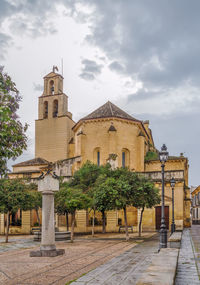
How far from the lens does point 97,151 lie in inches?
1460

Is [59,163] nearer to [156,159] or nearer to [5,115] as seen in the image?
[156,159]

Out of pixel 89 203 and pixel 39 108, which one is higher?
pixel 39 108

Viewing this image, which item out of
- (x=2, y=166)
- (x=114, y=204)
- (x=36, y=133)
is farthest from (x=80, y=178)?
(x=2, y=166)

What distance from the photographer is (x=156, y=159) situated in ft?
123

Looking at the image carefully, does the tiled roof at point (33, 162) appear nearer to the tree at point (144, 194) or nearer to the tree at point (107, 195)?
the tree at point (107, 195)

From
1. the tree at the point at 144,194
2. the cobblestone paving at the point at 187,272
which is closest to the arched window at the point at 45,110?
the tree at the point at 144,194

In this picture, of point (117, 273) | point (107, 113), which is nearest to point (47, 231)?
point (117, 273)

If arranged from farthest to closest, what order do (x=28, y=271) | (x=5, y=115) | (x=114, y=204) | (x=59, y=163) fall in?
(x=59, y=163) → (x=114, y=204) → (x=28, y=271) → (x=5, y=115)

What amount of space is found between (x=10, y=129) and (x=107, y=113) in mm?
32862

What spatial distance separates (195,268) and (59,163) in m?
28.2

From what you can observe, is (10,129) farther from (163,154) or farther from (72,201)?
(72,201)

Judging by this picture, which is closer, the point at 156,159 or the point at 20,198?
the point at 20,198

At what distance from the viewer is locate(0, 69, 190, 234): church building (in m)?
29.0

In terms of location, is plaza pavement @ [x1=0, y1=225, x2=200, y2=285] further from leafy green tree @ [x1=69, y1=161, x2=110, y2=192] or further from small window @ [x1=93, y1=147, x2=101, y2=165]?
small window @ [x1=93, y1=147, x2=101, y2=165]
